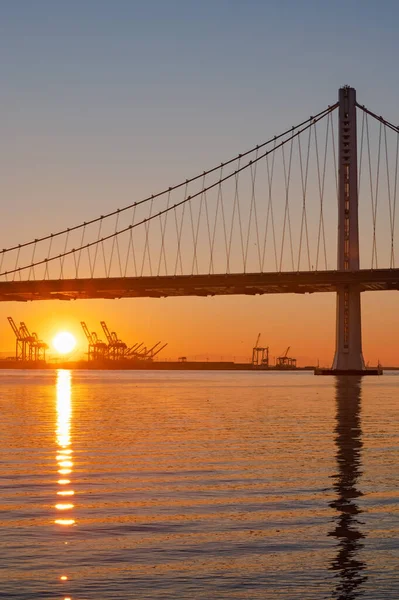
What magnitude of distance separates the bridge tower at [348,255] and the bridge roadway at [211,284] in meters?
2.02

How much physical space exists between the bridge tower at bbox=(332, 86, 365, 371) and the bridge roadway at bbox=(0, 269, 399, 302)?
202 centimetres

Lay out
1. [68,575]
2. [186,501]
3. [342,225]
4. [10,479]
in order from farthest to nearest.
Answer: [342,225], [10,479], [186,501], [68,575]

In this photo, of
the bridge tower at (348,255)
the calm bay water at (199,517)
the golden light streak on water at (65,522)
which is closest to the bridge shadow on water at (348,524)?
the calm bay water at (199,517)

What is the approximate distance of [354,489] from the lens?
50.9 feet

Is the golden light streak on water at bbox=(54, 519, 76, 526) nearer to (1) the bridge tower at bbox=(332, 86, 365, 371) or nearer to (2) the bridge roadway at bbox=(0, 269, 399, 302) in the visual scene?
(2) the bridge roadway at bbox=(0, 269, 399, 302)

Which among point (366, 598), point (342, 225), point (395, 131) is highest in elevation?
point (395, 131)

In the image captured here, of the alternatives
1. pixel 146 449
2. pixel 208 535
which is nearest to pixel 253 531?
pixel 208 535

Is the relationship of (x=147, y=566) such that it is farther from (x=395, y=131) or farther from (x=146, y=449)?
(x=395, y=131)

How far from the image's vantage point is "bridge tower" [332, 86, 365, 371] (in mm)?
96188

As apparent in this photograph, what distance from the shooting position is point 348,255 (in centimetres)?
9869

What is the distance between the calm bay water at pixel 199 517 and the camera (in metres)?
9.34

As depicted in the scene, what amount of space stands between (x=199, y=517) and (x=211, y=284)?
7859cm

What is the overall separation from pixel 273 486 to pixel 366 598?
23.6ft

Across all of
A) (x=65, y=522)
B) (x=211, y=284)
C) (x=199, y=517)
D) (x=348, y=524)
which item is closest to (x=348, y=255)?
(x=211, y=284)
